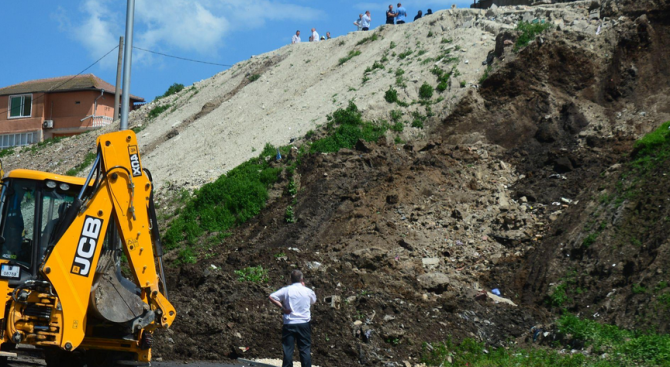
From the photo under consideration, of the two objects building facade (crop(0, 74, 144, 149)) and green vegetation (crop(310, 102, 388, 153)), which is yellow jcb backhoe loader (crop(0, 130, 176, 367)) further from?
building facade (crop(0, 74, 144, 149))

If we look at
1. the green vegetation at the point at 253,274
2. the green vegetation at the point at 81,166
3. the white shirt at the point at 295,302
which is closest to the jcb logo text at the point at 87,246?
the white shirt at the point at 295,302

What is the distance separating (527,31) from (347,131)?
283 inches

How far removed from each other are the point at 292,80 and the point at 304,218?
13063mm

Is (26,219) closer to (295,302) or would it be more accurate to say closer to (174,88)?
(295,302)

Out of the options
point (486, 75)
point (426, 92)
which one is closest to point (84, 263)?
point (426, 92)

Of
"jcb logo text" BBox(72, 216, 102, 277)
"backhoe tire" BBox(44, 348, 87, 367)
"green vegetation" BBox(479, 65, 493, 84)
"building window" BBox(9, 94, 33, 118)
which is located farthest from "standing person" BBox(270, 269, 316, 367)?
"building window" BBox(9, 94, 33, 118)

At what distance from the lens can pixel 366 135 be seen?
22.9 metres

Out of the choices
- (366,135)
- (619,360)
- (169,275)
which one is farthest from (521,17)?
(619,360)

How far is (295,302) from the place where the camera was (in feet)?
32.1

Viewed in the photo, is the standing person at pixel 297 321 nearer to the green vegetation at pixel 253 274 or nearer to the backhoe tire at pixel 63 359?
Answer: the backhoe tire at pixel 63 359

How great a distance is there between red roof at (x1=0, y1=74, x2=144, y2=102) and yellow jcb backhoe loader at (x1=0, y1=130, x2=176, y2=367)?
129ft

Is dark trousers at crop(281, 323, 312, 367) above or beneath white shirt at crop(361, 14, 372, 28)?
beneath

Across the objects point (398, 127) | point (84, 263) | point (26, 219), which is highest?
point (398, 127)

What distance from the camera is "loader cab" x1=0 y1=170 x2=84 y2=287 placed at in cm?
866
